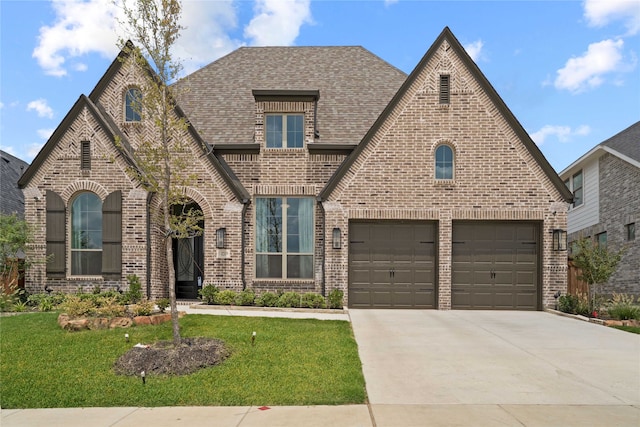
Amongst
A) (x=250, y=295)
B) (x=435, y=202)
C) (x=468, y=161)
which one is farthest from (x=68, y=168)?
(x=468, y=161)

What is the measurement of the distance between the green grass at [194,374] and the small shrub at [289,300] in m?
2.80

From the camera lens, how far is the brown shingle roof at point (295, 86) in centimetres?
1566

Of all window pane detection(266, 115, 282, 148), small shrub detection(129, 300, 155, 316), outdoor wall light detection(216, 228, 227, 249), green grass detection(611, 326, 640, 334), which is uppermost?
window pane detection(266, 115, 282, 148)

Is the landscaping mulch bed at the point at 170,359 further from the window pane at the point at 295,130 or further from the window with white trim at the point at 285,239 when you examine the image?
the window pane at the point at 295,130

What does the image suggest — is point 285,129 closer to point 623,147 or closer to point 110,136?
point 110,136

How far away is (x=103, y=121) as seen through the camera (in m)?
13.9

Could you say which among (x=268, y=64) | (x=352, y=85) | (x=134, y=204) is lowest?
(x=134, y=204)

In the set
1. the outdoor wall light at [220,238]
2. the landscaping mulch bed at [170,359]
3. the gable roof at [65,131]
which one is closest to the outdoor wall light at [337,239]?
the outdoor wall light at [220,238]

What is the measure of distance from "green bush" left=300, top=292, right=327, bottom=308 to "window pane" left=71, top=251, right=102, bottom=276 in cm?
665

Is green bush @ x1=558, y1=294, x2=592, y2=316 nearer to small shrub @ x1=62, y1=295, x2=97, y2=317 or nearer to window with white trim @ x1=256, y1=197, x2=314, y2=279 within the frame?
window with white trim @ x1=256, y1=197, x2=314, y2=279

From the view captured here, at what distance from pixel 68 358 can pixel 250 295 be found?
593cm

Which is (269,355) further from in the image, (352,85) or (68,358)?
(352,85)

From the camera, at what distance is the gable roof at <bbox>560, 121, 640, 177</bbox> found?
1804cm

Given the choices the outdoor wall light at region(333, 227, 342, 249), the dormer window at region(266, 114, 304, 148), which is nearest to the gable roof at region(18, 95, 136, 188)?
the dormer window at region(266, 114, 304, 148)
